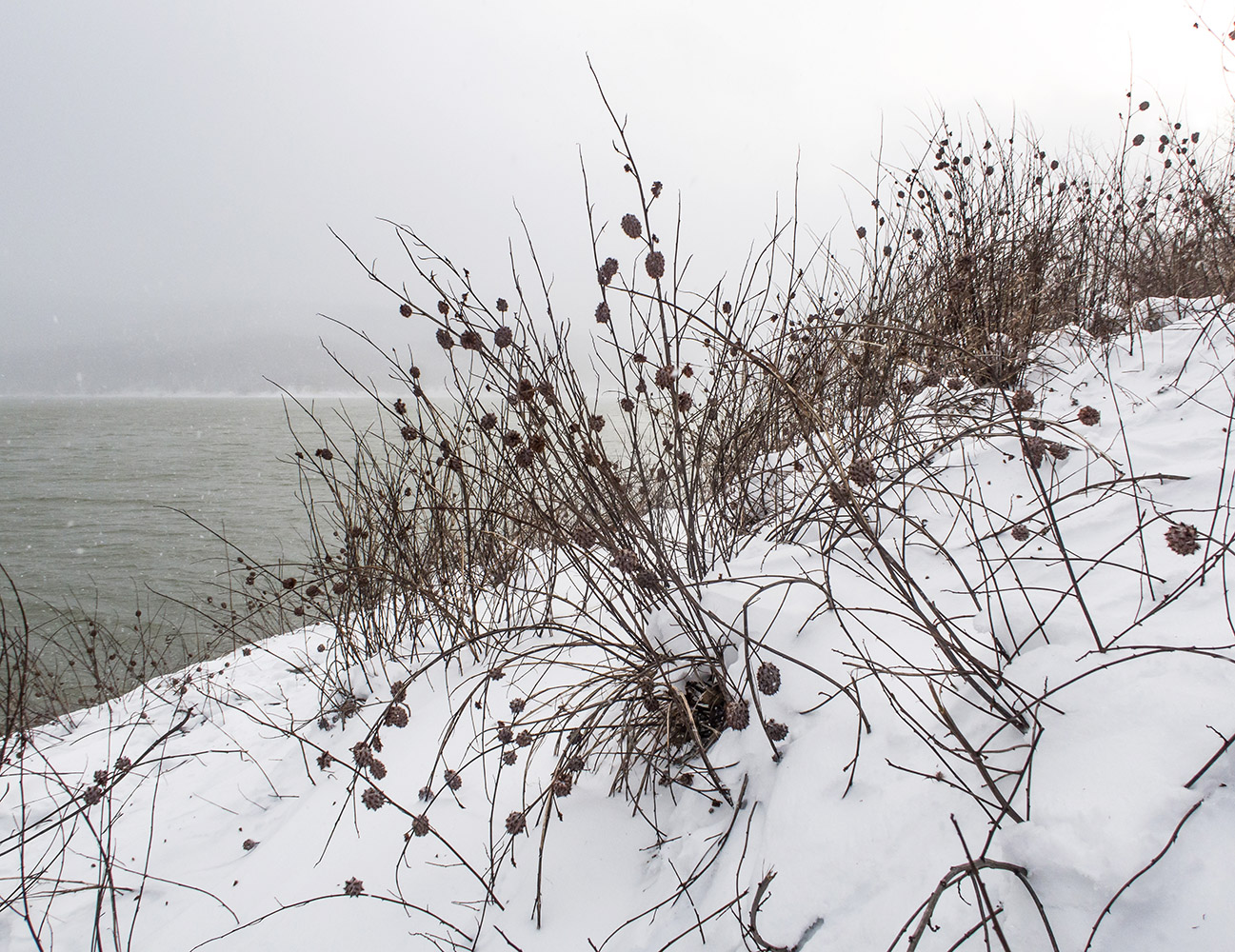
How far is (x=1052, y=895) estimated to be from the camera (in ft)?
1.88

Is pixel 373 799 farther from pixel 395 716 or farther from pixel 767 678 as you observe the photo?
pixel 767 678

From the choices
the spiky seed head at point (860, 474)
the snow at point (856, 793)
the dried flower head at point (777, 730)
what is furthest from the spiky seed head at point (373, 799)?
the spiky seed head at point (860, 474)

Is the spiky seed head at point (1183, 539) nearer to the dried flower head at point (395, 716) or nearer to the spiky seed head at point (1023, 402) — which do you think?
the spiky seed head at point (1023, 402)

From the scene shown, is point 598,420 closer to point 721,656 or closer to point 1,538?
point 721,656

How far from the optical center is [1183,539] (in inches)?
30.6

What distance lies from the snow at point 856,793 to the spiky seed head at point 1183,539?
46 millimetres

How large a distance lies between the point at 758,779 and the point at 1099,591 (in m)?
0.67

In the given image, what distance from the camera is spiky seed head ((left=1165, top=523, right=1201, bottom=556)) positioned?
0.76 meters

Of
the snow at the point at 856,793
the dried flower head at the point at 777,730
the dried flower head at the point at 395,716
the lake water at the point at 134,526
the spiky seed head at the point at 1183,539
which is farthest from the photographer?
the lake water at the point at 134,526

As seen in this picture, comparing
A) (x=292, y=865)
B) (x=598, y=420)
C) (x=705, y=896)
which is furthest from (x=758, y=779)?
(x=292, y=865)

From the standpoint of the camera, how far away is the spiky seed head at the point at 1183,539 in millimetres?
760

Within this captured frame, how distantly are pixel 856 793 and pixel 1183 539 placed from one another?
0.56 metres

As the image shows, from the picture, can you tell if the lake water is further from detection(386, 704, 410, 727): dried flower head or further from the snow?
detection(386, 704, 410, 727): dried flower head

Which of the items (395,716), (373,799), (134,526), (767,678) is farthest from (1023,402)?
(134,526)
